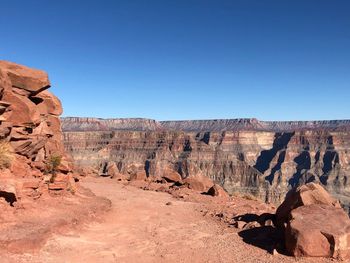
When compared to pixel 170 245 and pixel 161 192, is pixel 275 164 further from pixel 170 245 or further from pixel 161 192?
pixel 170 245

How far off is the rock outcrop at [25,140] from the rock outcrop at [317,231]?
10073 mm

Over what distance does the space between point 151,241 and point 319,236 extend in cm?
593

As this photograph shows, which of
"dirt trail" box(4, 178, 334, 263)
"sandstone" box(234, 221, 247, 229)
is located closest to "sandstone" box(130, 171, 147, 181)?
"dirt trail" box(4, 178, 334, 263)

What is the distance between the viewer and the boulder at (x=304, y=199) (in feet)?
46.8

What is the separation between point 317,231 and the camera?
467 inches

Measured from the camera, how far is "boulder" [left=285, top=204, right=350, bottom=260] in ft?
38.0

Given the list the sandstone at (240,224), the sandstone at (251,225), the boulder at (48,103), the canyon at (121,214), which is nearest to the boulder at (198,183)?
A: the canyon at (121,214)

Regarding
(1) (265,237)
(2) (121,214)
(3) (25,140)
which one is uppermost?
(3) (25,140)

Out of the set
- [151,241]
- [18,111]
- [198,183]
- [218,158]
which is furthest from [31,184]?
[218,158]

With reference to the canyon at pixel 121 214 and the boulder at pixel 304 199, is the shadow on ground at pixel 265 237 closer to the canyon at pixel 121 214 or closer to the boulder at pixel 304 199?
the canyon at pixel 121 214

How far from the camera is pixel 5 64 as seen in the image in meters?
19.8

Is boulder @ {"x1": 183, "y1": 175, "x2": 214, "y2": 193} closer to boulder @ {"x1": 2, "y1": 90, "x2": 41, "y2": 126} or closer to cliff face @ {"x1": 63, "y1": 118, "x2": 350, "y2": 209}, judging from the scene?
boulder @ {"x1": 2, "y1": 90, "x2": 41, "y2": 126}

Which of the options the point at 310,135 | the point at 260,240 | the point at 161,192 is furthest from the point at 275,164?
the point at 260,240

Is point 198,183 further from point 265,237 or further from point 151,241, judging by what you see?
point 265,237
